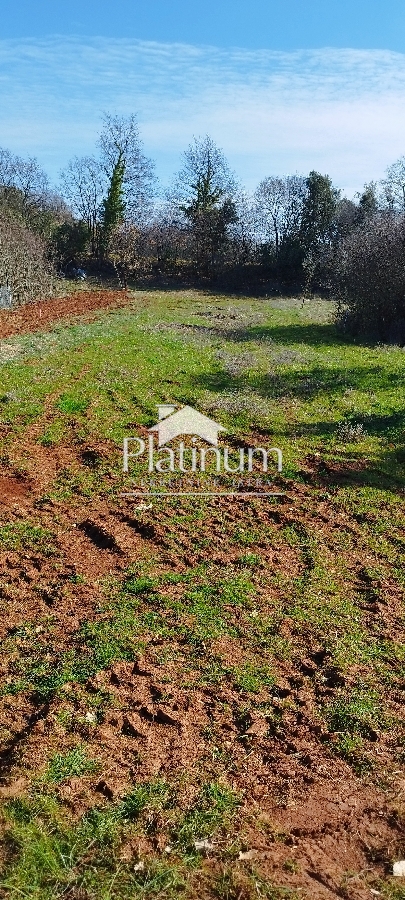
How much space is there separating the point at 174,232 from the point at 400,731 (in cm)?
4642

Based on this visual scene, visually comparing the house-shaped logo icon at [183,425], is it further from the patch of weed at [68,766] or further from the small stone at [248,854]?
the small stone at [248,854]

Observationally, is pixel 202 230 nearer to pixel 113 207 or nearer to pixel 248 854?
pixel 113 207

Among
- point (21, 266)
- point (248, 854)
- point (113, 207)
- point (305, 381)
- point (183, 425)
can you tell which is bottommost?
point (248, 854)

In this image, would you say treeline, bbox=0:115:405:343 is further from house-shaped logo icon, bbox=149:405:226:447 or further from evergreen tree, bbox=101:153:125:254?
house-shaped logo icon, bbox=149:405:226:447

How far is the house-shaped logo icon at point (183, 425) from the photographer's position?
35.1 ft

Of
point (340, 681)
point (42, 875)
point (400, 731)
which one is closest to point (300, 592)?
point (340, 681)

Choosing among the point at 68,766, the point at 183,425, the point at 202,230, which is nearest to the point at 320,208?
the point at 202,230

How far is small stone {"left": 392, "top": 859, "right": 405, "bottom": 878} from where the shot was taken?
3.43m

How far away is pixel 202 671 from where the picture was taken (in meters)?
4.98

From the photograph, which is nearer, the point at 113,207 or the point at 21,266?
the point at 21,266

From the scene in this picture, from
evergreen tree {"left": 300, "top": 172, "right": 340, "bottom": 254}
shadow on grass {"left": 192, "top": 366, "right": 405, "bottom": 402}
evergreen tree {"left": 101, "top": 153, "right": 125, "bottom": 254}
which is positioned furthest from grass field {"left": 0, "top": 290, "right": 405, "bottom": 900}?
evergreen tree {"left": 101, "top": 153, "right": 125, "bottom": 254}

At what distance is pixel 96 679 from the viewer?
486 centimetres

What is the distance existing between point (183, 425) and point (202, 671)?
667 centimetres

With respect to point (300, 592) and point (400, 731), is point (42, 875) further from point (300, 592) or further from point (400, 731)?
point (300, 592)
